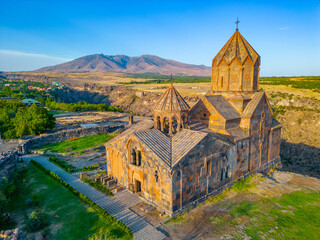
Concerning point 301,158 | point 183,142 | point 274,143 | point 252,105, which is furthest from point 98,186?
point 301,158

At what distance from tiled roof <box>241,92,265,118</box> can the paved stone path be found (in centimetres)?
Answer: 1085

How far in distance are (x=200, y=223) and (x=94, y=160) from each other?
14115 millimetres

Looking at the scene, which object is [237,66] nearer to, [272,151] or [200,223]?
[272,151]

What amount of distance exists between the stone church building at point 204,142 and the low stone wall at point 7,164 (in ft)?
27.4

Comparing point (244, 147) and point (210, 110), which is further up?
point (210, 110)

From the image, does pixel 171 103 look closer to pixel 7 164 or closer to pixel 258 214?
pixel 258 214

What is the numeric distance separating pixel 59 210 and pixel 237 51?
59.8ft

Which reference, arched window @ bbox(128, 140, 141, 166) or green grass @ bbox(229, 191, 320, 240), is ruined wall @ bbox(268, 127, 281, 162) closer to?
green grass @ bbox(229, 191, 320, 240)

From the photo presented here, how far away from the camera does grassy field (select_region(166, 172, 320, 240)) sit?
424 inches

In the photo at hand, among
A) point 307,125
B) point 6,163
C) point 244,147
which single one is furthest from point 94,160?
point 307,125

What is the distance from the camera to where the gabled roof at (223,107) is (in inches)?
645

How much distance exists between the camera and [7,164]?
59.3ft

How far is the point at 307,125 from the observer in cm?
3719

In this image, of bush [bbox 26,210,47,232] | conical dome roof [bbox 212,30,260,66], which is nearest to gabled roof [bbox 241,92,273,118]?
conical dome roof [bbox 212,30,260,66]
